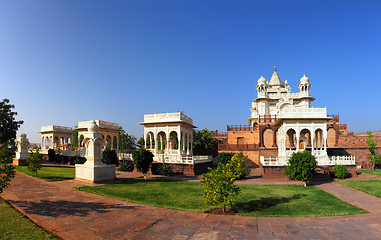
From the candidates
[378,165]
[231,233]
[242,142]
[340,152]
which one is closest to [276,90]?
[242,142]

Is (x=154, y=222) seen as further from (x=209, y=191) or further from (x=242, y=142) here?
(x=242, y=142)

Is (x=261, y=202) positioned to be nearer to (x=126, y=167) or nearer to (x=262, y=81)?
(x=126, y=167)

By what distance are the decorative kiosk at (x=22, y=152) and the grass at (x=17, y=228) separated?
20304 mm

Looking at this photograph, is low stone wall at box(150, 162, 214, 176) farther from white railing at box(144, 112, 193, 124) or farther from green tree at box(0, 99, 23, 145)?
green tree at box(0, 99, 23, 145)

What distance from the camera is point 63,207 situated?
27.8ft

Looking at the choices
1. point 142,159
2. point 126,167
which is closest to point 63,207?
point 142,159

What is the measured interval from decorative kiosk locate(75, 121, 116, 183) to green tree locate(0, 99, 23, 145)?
26801 millimetres

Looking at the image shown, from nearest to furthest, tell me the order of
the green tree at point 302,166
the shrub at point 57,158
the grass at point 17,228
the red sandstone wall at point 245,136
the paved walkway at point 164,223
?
the grass at point 17,228 → the paved walkway at point 164,223 → the green tree at point 302,166 → the shrub at point 57,158 → the red sandstone wall at point 245,136

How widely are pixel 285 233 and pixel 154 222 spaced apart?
3937 millimetres

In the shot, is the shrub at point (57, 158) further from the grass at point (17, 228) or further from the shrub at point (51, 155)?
the grass at point (17, 228)

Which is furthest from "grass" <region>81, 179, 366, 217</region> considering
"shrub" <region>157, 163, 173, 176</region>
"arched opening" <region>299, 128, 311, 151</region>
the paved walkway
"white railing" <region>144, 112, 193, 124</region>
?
"arched opening" <region>299, 128, 311, 151</region>

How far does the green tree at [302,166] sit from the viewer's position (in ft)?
50.7

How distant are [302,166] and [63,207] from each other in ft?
47.9

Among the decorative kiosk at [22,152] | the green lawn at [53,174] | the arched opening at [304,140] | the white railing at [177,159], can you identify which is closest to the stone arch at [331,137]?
the arched opening at [304,140]
